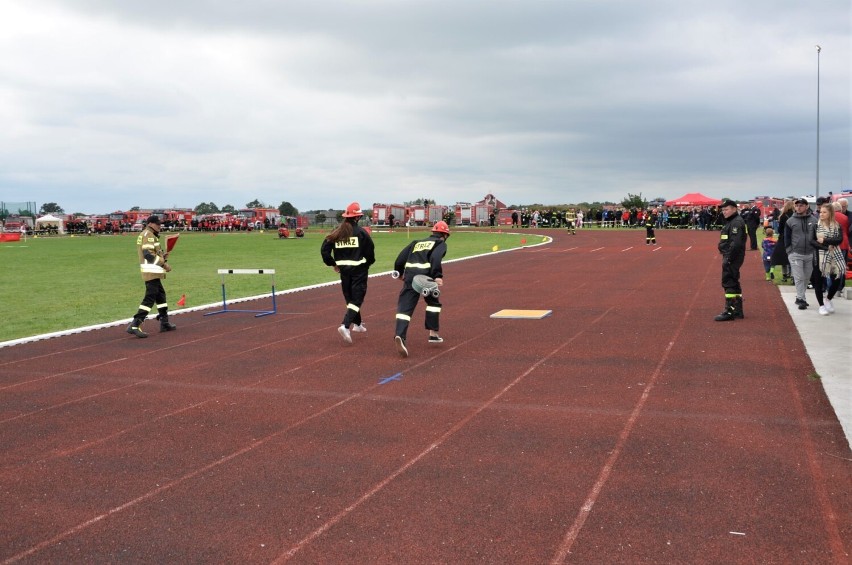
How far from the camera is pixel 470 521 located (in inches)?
175

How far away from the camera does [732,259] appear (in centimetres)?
1149

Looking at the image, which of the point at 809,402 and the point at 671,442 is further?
the point at 809,402

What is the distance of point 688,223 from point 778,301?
43.0 metres

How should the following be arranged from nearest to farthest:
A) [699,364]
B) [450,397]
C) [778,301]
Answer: [450,397], [699,364], [778,301]

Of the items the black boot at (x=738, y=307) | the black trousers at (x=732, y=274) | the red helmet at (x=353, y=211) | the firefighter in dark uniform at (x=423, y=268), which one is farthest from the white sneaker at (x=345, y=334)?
the black boot at (x=738, y=307)

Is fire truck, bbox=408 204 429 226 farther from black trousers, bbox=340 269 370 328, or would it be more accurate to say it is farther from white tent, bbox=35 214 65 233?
black trousers, bbox=340 269 370 328

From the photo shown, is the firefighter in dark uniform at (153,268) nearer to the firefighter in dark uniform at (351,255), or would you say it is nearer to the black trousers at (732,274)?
the firefighter in dark uniform at (351,255)

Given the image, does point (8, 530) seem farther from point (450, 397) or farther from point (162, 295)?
point (162, 295)

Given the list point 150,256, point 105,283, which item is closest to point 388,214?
point 105,283

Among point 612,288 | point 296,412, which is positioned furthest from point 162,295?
point 612,288

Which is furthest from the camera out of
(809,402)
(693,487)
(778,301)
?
(778,301)

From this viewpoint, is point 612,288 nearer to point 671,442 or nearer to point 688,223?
point 671,442

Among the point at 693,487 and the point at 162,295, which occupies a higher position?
the point at 162,295

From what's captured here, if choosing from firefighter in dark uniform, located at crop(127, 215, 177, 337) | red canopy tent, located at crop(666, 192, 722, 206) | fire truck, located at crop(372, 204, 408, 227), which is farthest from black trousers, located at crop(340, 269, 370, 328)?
fire truck, located at crop(372, 204, 408, 227)
